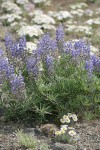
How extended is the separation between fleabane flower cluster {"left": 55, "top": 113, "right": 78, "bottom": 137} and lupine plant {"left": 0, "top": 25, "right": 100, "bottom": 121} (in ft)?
0.30

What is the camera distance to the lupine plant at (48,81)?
5.38m

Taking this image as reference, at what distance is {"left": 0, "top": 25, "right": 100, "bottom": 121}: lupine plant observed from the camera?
538 centimetres

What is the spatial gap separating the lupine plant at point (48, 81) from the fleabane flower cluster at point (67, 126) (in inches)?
3.6

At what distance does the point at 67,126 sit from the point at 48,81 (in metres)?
0.63

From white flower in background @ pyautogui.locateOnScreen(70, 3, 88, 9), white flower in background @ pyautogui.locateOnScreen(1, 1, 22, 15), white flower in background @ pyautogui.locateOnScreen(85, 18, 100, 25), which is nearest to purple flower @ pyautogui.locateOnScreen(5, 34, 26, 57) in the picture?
white flower in background @ pyautogui.locateOnScreen(85, 18, 100, 25)

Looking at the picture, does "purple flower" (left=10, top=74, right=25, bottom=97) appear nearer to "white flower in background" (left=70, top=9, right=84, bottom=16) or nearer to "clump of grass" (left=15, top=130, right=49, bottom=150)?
"clump of grass" (left=15, top=130, right=49, bottom=150)

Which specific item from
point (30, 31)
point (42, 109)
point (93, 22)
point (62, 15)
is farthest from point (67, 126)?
point (62, 15)

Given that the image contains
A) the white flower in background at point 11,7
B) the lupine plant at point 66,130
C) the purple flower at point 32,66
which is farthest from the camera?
the white flower in background at point 11,7

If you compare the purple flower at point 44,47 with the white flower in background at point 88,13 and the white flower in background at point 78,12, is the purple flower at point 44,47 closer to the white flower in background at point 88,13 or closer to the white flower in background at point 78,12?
the white flower in background at point 78,12

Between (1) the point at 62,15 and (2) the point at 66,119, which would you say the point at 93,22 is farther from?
(2) the point at 66,119

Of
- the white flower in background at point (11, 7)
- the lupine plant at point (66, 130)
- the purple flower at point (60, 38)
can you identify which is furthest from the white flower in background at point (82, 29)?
the lupine plant at point (66, 130)

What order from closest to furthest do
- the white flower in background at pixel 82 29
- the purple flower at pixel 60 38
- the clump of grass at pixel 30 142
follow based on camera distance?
the clump of grass at pixel 30 142 → the purple flower at pixel 60 38 → the white flower in background at pixel 82 29

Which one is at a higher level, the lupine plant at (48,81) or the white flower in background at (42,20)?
the lupine plant at (48,81)

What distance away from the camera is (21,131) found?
5.42 metres
